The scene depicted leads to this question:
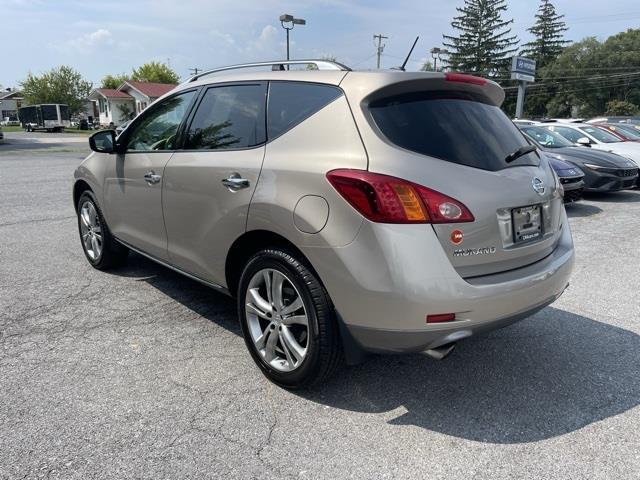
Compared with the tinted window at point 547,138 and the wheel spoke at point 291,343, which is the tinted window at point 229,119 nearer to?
the wheel spoke at point 291,343

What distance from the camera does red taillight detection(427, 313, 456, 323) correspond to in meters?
2.38

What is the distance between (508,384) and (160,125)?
10.2ft

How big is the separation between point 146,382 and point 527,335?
2.64 m

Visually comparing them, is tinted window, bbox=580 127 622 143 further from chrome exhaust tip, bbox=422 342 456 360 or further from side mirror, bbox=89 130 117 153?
chrome exhaust tip, bbox=422 342 456 360

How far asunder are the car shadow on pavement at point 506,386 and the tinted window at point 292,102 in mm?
1491

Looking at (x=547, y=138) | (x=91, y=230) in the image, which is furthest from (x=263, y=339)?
(x=547, y=138)

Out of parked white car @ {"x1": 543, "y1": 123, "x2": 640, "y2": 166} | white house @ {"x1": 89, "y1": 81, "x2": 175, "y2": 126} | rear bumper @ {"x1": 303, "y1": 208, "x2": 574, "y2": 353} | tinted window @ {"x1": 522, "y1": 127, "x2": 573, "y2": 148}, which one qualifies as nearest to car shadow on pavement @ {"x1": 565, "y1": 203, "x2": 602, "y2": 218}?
tinted window @ {"x1": 522, "y1": 127, "x2": 573, "y2": 148}

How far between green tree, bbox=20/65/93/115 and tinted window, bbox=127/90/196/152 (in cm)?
7537

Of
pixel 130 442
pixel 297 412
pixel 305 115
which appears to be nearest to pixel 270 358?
pixel 297 412

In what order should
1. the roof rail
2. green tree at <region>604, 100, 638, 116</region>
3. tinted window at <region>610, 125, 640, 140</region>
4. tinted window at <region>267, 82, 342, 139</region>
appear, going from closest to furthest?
tinted window at <region>267, 82, 342, 139</region>, the roof rail, tinted window at <region>610, 125, 640, 140</region>, green tree at <region>604, 100, 638, 116</region>

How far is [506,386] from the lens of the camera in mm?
3033

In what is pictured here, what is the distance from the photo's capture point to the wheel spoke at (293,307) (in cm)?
275

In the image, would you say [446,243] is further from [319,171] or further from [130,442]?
[130,442]

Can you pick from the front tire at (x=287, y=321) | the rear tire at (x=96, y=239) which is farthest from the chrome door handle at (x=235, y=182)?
the rear tire at (x=96, y=239)
